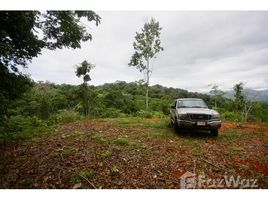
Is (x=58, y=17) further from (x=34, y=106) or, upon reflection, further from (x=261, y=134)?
(x=34, y=106)

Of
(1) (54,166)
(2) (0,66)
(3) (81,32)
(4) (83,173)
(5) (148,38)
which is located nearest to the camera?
(4) (83,173)

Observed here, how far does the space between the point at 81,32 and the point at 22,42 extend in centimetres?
176

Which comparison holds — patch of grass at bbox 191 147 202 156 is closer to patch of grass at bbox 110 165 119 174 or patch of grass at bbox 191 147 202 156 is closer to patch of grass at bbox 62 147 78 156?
patch of grass at bbox 110 165 119 174

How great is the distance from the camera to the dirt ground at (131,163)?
4371 millimetres

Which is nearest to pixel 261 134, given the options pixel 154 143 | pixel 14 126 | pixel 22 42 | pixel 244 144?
pixel 244 144

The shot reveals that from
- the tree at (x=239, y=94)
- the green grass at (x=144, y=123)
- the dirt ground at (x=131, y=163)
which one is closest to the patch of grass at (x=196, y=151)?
the dirt ground at (x=131, y=163)

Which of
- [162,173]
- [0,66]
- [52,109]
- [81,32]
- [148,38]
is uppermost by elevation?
[148,38]

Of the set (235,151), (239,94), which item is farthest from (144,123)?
(239,94)

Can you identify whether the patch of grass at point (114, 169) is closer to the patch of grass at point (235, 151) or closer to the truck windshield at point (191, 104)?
the patch of grass at point (235, 151)

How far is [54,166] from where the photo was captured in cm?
510

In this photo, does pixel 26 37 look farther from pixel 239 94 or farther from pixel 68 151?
pixel 239 94

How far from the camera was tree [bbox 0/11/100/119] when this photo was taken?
5.43m

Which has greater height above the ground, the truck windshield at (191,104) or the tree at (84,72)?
the tree at (84,72)

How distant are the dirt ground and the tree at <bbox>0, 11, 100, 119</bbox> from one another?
180 centimetres
